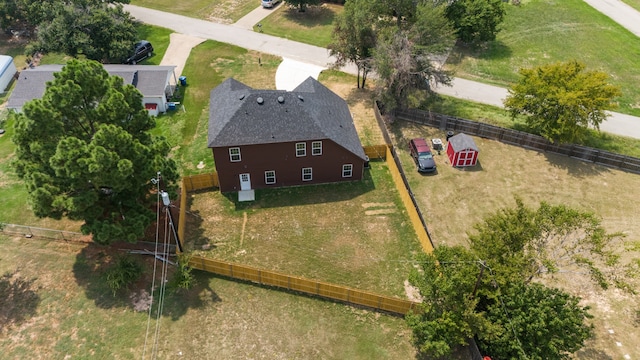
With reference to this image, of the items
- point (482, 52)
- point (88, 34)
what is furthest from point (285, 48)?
point (482, 52)

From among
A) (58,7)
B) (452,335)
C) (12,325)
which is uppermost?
(58,7)

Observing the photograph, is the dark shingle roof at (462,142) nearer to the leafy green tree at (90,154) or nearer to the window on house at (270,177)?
the window on house at (270,177)

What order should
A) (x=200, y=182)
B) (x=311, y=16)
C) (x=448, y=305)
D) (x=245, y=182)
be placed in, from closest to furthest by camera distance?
(x=448, y=305), (x=245, y=182), (x=200, y=182), (x=311, y=16)

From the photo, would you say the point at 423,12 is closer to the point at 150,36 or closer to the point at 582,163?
the point at 582,163

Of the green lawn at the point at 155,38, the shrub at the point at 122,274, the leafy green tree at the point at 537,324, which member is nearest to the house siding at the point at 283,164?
the shrub at the point at 122,274

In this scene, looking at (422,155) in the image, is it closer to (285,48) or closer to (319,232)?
(319,232)

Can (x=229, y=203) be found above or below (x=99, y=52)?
below

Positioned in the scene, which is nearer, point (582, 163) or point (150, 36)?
point (582, 163)

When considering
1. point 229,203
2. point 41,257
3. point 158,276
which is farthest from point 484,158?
point 41,257
